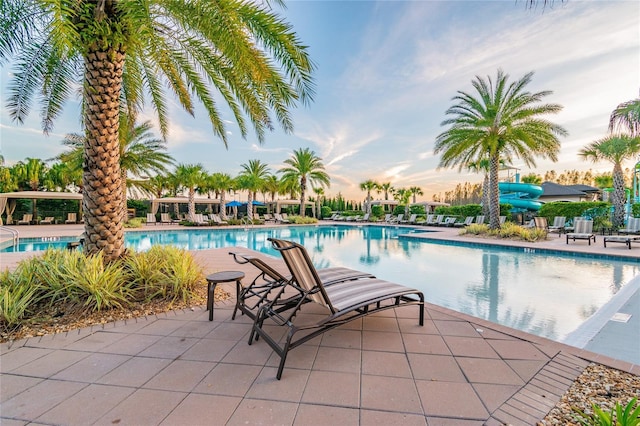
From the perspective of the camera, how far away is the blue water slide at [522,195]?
2720 cm

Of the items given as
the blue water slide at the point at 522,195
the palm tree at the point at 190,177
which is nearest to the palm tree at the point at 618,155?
the blue water slide at the point at 522,195

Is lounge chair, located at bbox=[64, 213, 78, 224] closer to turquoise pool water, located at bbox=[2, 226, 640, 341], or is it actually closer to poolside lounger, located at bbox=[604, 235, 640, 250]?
turquoise pool water, located at bbox=[2, 226, 640, 341]

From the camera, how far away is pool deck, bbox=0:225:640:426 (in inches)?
71.1

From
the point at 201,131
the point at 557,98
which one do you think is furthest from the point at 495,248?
the point at 201,131

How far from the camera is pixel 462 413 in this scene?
71.4 inches

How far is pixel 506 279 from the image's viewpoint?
6621mm

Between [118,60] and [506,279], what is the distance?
8606 millimetres

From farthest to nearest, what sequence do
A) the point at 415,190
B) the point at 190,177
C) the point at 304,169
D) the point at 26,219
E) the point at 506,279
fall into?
the point at 415,190 < the point at 304,169 < the point at 190,177 < the point at 26,219 < the point at 506,279

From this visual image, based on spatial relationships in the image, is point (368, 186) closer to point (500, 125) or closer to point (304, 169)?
point (304, 169)

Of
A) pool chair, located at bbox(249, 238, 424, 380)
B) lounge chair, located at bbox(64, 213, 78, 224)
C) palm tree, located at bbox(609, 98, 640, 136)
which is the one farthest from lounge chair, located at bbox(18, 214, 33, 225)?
palm tree, located at bbox(609, 98, 640, 136)

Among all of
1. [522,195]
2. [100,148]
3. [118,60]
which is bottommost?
[100,148]

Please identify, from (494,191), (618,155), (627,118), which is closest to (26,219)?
(494,191)

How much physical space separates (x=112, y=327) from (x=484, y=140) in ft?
49.1

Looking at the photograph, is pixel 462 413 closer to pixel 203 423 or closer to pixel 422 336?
pixel 422 336
